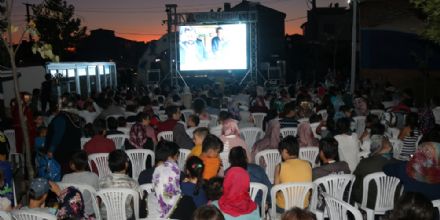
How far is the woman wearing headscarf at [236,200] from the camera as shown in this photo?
396 centimetres

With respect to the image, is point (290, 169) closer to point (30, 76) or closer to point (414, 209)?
point (414, 209)

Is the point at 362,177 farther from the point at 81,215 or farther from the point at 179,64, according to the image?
the point at 179,64

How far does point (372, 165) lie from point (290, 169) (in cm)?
99

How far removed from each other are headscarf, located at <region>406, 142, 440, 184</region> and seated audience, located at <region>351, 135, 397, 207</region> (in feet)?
2.74

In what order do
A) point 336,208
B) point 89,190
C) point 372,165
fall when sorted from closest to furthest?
point 336,208, point 89,190, point 372,165

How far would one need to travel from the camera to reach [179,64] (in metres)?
21.8

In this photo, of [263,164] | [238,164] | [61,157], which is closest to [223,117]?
[263,164]

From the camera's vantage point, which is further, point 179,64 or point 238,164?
point 179,64

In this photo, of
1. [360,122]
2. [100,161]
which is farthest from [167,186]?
[360,122]

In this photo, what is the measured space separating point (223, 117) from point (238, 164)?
331 cm

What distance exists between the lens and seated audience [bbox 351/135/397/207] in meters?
5.32

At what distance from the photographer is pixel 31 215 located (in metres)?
4.03

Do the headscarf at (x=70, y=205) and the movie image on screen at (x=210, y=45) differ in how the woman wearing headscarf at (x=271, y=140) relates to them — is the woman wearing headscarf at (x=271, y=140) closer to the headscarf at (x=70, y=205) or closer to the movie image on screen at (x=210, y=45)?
the headscarf at (x=70, y=205)

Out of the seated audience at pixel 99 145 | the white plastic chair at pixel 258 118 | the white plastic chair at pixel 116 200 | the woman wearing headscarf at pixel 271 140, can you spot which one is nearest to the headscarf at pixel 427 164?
the white plastic chair at pixel 116 200
